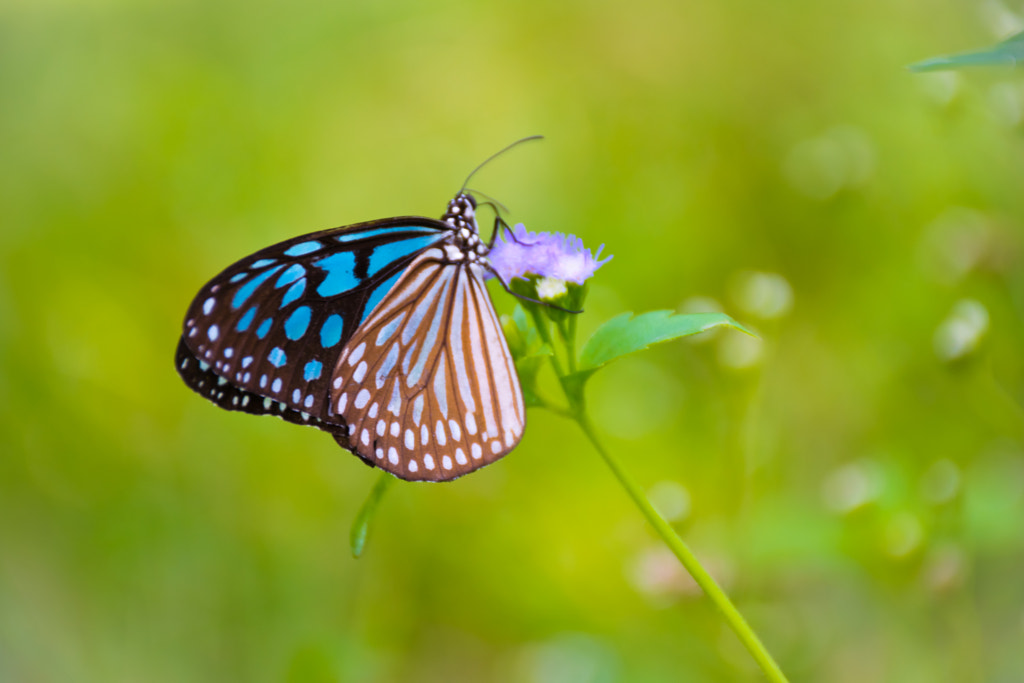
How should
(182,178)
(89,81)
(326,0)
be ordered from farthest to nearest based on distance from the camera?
(326,0), (89,81), (182,178)

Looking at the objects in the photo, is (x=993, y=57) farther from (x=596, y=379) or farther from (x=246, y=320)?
(x=596, y=379)

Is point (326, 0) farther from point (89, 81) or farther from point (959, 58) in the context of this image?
point (959, 58)

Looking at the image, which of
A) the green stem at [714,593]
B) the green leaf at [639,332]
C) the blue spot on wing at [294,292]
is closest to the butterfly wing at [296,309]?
the blue spot on wing at [294,292]

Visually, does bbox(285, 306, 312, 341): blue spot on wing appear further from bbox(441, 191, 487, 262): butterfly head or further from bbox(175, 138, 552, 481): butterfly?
bbox(441, 191, 487, 262): butterfly head

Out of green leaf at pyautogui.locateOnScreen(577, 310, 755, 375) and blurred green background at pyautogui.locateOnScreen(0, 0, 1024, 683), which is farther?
blurred green background at pyautogui.locateOnScreen(0, 0, 1024, 683)

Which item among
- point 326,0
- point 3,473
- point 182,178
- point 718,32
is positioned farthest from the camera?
point 326,0

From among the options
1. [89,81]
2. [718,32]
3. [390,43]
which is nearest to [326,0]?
[390,43]

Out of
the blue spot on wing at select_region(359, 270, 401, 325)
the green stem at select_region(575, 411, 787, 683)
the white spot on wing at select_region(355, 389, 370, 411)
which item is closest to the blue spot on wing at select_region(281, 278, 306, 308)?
the blue spot on wing at select_region(359, 270, 401, 325)
